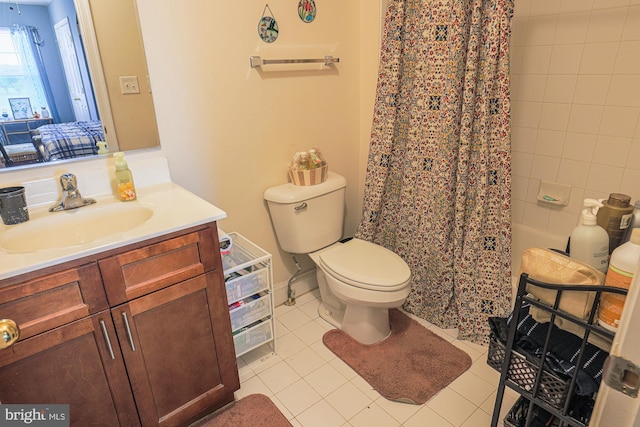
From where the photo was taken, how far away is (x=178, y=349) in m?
1.40

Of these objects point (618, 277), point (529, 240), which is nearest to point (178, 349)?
point (618, 277)

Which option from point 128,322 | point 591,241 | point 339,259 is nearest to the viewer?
point 591,241

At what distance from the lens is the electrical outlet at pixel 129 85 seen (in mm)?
1553

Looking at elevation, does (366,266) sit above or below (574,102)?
below

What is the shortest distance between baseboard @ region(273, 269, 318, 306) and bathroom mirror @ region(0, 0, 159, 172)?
1125mm

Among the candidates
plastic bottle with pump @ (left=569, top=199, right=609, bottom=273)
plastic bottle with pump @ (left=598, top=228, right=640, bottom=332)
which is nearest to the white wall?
plastic bottle with pump @ (left=569, top=199, right=609, bottom=273)

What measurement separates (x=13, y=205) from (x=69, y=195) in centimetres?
18

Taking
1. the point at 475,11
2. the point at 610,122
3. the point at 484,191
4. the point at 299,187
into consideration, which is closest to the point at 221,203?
the point at 299,187

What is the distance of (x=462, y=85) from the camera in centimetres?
176

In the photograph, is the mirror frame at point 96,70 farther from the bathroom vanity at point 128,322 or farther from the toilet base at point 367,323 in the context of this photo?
the toilet base at point 367,323

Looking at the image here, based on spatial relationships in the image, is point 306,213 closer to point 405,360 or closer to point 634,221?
point 405,360

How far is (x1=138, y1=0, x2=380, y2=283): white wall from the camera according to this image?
1.65 metres

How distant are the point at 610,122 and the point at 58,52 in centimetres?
228

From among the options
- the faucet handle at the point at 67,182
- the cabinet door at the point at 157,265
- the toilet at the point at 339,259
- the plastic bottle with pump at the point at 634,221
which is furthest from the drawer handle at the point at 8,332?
the plastic bottle with pump at the point at 634,221
